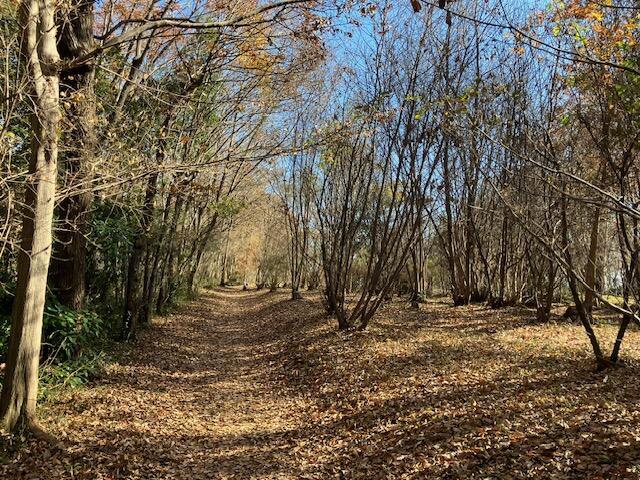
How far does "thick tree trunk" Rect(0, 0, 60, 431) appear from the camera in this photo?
17.6ft

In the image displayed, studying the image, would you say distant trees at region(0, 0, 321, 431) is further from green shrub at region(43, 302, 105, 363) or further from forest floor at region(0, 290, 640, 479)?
forest floor at region(0, 290, 640, 479)

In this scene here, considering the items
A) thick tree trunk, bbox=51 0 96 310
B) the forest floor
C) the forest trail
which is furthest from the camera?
thick tree trunk, bbox=51 0 96 310

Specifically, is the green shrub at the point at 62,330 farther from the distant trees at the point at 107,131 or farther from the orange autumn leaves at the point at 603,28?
the orange autumn leaves at the point at 603,28

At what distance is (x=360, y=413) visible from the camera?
292 inches

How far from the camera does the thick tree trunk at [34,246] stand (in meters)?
5.37

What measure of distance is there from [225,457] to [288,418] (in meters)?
1.81

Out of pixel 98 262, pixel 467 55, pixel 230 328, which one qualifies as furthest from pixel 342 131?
pixel 230 328

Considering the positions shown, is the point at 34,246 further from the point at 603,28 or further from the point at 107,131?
the point at 603,28

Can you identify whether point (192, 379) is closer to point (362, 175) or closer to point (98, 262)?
point (98, 262)

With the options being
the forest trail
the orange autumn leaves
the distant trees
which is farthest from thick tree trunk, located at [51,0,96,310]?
the orange autumn leaves

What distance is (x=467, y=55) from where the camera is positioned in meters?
12.3

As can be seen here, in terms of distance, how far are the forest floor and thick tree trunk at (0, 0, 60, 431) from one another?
65cm

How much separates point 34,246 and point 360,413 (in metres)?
5.12

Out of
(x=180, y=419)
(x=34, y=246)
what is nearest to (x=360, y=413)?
(x=180, y=419)
